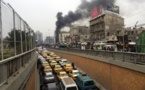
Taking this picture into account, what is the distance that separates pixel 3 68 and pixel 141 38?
1243 cm

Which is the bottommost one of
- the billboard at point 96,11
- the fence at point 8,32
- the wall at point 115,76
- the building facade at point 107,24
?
the wall at point 115,76

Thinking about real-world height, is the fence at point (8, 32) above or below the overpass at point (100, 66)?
above

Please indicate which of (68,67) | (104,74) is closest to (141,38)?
(104,74)

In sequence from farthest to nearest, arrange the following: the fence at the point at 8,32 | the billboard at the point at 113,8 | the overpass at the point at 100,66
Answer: the billboard at the point at 113,8, the overpass at the point at 100,66, the fence at the point at 8,32

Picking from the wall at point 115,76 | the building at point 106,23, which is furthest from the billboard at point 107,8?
the wall at point 115,76

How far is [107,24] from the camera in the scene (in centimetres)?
6191

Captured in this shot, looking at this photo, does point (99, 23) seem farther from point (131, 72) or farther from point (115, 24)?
point (131, 72)

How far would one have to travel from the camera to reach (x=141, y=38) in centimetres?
1462

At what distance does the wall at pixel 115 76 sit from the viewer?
12641mm

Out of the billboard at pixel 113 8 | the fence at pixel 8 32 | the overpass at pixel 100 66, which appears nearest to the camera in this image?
the fence at pixel 8 32

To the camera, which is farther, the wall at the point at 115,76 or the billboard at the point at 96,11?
the billboard at the point at 96,11

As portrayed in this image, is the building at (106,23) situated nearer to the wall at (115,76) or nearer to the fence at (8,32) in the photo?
the wall at (115,76)

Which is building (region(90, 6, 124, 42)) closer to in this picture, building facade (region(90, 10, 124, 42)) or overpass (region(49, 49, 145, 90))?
building facade (region(90, 10, 124, 42))

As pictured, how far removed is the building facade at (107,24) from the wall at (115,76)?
3534 centimetres
